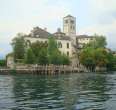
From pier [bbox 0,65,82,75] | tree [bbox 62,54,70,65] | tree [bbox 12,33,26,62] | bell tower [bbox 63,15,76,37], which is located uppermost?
bell tower [bbox 63,15,76,37]

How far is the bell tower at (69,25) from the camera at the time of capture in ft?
603

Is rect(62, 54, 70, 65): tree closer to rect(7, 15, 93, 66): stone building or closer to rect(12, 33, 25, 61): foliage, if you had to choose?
rect(7, 15, 93, 66): stone building

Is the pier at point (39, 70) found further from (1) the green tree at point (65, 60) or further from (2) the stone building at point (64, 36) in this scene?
(2) the stone building at point (64, 36)

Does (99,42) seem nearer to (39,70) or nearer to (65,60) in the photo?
(65,60)

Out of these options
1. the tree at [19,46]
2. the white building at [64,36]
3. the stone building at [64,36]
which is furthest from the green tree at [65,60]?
Result: the tree at [19,46]

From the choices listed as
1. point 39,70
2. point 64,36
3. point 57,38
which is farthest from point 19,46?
point 64,36

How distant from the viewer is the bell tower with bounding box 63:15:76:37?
18375cm

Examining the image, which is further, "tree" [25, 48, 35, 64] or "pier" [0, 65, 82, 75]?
"tree" [25, 48, 35, 64]

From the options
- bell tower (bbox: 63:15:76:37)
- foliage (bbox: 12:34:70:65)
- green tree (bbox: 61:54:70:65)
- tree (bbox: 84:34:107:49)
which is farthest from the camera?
bell tower (bbox: 63:15:76:37)

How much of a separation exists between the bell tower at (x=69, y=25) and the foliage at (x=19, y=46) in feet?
148

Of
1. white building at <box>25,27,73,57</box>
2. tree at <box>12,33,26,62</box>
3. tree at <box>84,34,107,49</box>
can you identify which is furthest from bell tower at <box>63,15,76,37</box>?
tree at <box>12,33,26,62</box>

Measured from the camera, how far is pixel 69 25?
184 meters

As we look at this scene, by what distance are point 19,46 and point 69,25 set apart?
50.2 m

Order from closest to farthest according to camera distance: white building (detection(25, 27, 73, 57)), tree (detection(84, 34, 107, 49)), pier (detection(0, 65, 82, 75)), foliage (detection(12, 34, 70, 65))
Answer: pier (detection(0, 65, 82, 75)), foliage (detection(12, 34, 70, 65)), white building (detection(25, 27, 73, 57)), tree (detection(84, 34, 107, 49))
